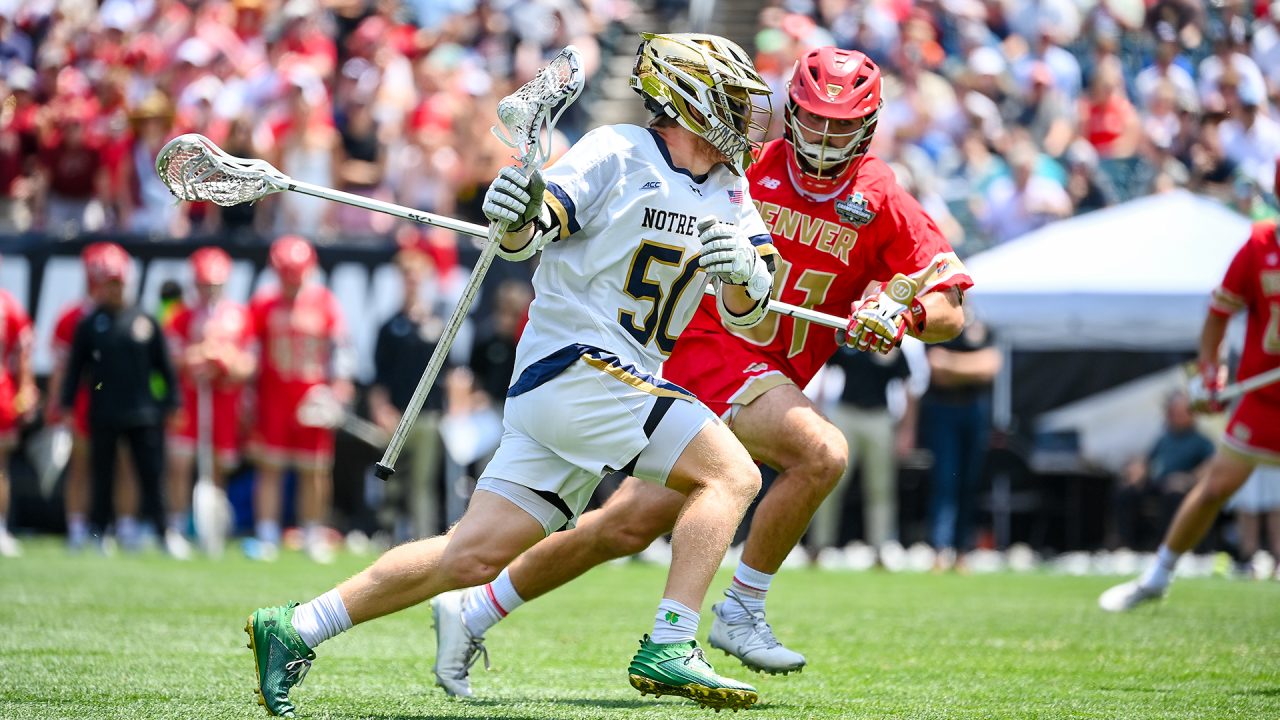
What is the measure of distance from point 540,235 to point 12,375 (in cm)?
928

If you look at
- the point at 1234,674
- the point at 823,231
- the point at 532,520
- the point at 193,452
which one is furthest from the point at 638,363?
the point at 193,452

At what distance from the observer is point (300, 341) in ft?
41.7

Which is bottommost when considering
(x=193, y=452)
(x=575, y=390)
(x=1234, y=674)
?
(x=193, y=452)

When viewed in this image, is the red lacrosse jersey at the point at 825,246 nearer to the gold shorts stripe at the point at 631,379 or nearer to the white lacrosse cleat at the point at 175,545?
the gold shorts stripe at the point at 631,379

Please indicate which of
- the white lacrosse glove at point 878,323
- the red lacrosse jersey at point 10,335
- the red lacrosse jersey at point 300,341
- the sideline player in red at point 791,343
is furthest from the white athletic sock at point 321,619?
the red lacrosse jersey at point 10,335

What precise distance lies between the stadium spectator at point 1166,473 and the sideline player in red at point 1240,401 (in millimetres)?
4760

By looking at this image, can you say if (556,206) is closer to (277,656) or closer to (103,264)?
(277,656)

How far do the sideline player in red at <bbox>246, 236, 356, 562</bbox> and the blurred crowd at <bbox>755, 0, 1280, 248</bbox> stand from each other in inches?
207

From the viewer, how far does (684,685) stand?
14.5 ft

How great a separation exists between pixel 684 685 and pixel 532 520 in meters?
0.71

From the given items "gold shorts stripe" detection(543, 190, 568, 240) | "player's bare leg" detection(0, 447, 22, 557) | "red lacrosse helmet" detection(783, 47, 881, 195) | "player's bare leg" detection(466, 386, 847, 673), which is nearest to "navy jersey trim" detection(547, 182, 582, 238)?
"gold shorts stripe" detection(543, 190, 568, 240)

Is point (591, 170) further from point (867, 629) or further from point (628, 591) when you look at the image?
point (628, 591)

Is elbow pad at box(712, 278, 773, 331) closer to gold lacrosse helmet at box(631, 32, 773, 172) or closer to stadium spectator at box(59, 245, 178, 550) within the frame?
gold lacrosse helmet at box(631, 32, 773, 172)

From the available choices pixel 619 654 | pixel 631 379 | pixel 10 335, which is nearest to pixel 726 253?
pixel 631 379
